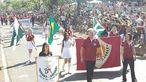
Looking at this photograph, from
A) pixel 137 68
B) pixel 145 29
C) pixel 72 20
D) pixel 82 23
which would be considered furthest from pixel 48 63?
pixel 72 20

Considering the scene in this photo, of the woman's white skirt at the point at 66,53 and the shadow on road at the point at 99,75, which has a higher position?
the woman's white skirt at the point at 66,53

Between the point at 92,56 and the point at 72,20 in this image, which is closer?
the point at 92,56

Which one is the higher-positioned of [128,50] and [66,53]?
[128,50]

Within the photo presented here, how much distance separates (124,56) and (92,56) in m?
1.03

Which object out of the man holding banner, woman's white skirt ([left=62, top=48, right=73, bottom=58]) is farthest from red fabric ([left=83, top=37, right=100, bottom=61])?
woman's white skirt ([left=62, top=48, right=73, bottom=58])

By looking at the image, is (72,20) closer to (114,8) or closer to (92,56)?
(114,8)

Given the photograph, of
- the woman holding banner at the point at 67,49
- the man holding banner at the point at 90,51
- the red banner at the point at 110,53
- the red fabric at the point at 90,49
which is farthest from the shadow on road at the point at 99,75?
the red fabric at the point at 90,49

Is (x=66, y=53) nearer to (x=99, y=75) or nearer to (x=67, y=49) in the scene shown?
(x=67, y=49)

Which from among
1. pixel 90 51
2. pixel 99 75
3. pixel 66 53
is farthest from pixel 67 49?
pixel 90 51

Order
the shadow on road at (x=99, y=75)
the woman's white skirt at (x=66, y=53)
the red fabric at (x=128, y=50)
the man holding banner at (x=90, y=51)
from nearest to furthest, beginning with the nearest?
1. the man holding banner at (x=90, y=51)
2. the red fabric at (x=128, y=50)
3. the shadow on road at (x=99, y=75)
4. the woman's white skirt at (x=66, y=53)

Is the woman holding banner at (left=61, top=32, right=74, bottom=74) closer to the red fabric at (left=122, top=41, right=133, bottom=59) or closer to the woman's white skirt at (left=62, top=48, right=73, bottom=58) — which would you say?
the woman's white skirt at (left=62, top=48, right=73, bottom=58)

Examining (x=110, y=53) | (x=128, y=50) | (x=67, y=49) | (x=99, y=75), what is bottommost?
(x=99, y=75)

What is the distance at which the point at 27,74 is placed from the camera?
16.5m

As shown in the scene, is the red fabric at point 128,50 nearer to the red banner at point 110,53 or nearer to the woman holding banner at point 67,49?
the red banner at point 110,53
